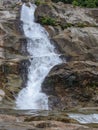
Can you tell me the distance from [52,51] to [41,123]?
29.7 metres

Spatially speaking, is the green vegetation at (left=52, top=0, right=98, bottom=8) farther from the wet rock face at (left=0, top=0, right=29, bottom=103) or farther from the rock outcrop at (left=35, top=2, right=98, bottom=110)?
the wet rock face at (left=0, top=0, right=29, bottom=103)

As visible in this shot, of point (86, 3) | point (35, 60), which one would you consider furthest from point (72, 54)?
point (86, 3)

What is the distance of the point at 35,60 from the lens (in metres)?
47.2

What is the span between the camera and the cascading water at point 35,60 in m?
41.6

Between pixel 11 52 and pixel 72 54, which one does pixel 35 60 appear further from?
pixel 72 54

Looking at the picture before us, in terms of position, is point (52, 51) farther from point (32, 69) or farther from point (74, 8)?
point (74, 8)

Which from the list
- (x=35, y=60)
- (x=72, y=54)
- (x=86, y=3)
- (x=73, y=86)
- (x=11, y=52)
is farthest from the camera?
(x=86, y=3)

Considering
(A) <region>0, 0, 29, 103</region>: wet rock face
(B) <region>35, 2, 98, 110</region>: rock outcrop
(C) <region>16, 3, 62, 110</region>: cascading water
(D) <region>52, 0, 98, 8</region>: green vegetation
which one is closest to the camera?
(C) <region>16, 3, 62, 110</region>: cascading water

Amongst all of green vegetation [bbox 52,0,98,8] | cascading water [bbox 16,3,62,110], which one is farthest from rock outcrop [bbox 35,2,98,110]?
green vegetation [bbox 52,0,98,8]

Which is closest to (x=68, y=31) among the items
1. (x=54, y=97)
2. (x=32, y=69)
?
(x=32, y=69)

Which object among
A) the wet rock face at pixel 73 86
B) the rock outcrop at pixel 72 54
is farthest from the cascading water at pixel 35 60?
the wet rock face at pixel 73 86

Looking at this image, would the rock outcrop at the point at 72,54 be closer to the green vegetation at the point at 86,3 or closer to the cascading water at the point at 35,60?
the cascading water at the point at 35,60

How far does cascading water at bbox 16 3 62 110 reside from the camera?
136 feet

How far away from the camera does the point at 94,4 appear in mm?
71875
